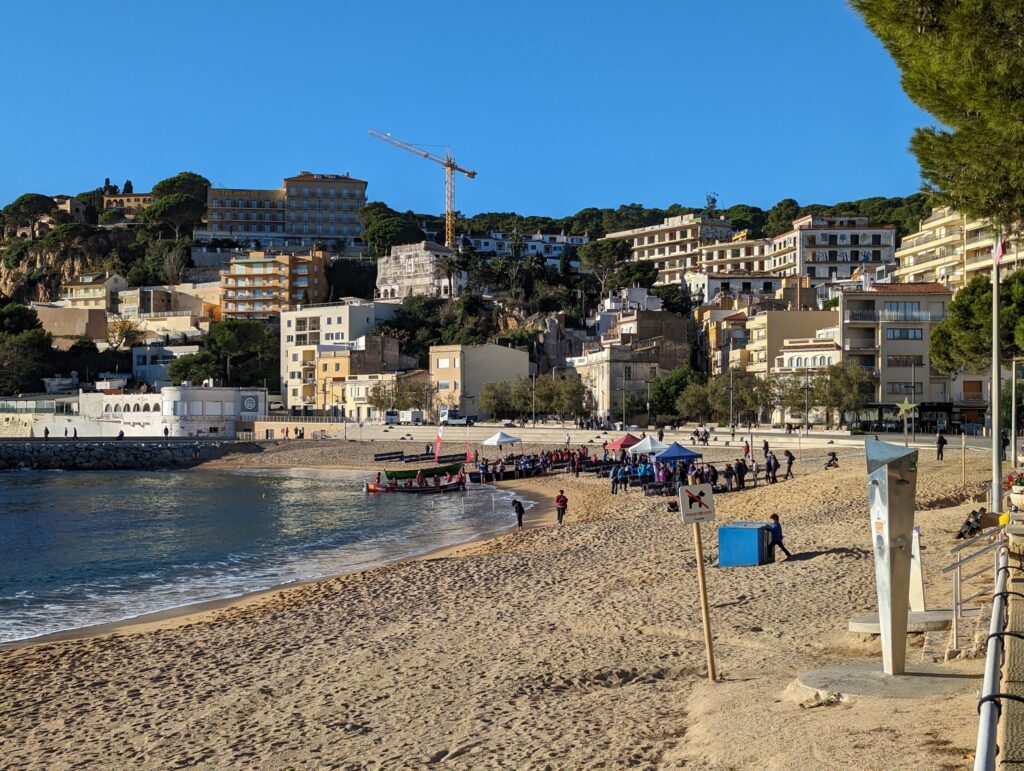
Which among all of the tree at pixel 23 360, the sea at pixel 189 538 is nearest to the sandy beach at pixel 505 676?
the sea at pixel 189 538

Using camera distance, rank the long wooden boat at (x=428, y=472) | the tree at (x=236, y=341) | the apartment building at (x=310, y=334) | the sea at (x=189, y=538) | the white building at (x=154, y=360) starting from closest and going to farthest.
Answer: the sea at (x=189, y=538) → the long wooden boat at (x=428, y=472) → the apartment building at (x=310, y=334) → the tree at (x=236, y=341) → the white building at (x=154, y=360)

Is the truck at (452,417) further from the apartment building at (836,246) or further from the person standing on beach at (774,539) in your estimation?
the person standing on beach at (774,539)

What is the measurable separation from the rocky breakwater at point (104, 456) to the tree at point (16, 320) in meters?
37.9

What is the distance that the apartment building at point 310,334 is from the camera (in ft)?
348

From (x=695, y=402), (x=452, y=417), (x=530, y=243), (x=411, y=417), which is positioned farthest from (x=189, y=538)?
(x=530, y=243)

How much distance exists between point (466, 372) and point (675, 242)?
54.6m

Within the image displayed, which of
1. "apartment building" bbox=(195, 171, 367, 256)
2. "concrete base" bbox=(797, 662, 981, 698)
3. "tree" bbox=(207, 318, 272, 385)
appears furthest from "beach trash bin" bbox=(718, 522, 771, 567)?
"apartment building" bbox=(195, 171, 367, 256)

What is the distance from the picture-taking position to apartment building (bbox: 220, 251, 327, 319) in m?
130

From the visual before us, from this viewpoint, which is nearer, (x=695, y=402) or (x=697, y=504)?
(x=697, y=504)

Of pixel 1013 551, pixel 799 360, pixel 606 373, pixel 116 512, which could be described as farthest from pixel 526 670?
pixel 606 373

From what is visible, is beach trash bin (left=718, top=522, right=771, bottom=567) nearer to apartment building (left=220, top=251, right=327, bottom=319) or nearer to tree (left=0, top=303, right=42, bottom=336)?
tree (left=0, top=303, right=42, bottom=336)

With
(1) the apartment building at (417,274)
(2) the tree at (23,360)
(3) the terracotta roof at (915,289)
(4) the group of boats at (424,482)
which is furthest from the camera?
(1) the apartment building at (417,274)

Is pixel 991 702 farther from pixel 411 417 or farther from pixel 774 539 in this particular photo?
pixel 411 417

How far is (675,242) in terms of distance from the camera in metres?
136
